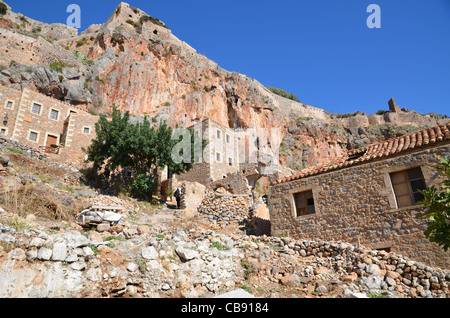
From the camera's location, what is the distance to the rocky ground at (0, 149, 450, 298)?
5.99 m

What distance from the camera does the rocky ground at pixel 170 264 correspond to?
5988 millimetres

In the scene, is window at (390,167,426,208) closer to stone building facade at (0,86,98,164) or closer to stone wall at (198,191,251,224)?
stone wall at (198,191,251,224)

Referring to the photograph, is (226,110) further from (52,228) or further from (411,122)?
(411,122)

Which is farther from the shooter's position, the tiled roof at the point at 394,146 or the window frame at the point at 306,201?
the window frame at the point at 306,201

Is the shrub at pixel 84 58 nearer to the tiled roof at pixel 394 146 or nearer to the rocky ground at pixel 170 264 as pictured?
the rocky ground at pixel 170 264

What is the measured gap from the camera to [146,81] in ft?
125

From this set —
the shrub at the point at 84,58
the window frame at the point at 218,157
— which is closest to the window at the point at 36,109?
the shrub at the point at 84,58

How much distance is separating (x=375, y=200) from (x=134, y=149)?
56.0 ft

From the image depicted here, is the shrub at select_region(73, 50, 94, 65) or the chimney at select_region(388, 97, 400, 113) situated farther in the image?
the chimney at select_region(388, 97, 400, 113)

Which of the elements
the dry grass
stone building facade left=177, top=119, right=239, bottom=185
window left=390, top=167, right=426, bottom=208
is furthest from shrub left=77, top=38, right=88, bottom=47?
window left=390, top=167, right=426, bottom=208

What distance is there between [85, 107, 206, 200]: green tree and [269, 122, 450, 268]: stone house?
11976 millimetres

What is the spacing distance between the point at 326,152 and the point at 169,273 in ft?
171

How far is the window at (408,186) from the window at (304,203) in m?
3.41
